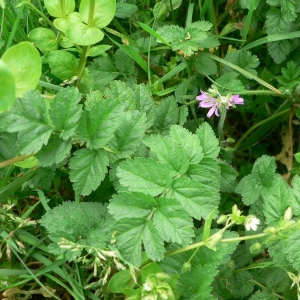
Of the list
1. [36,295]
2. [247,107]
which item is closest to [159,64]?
[247,107]

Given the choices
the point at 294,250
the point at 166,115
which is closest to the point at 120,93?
the point at 166,115

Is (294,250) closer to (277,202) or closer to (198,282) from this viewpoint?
(277,202)

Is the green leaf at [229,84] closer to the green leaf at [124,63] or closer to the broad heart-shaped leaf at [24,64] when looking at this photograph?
the green leaf at [124,63]

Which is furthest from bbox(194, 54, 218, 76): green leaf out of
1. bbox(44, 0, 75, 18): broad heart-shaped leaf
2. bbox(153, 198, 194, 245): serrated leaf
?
bbox(153, 198, 194, 245): serrated leaf

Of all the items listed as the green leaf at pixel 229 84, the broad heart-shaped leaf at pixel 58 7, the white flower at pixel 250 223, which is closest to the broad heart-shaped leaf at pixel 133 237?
the white flower at pixel 250 223

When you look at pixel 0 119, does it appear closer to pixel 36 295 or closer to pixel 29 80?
pixel 29 80

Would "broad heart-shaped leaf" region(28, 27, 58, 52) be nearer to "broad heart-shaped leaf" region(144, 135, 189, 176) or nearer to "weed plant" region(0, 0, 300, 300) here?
"weed plant" region(0, 0, 300, 300)
